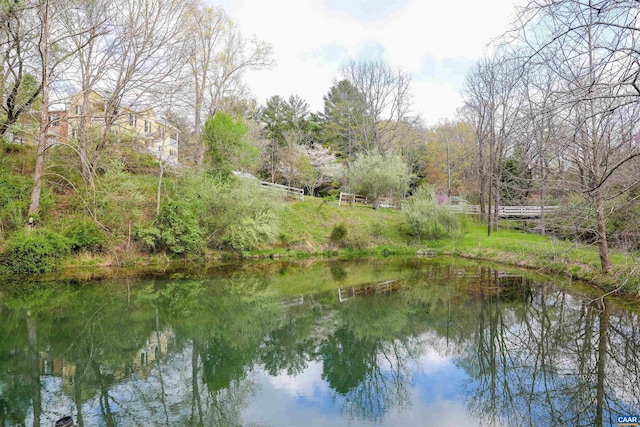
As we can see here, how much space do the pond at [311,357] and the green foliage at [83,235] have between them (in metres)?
3.20

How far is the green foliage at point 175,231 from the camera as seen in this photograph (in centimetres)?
1766

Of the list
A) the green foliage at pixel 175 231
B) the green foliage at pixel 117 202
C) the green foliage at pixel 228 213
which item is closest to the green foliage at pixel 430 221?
the green foliage at pixel 228 213

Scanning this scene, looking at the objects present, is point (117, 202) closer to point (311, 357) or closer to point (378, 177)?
point (311, 357)

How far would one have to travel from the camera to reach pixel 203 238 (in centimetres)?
1936

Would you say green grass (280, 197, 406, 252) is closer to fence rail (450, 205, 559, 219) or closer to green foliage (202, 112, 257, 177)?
green foliage (202, 112, 257, 177)

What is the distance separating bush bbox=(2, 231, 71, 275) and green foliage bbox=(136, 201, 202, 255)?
334cm

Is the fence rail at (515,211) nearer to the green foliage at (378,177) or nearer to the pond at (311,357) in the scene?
the green foliage at (378,177)

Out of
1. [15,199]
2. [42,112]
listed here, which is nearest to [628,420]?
[42,112]

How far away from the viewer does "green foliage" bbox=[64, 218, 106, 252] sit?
15805mm

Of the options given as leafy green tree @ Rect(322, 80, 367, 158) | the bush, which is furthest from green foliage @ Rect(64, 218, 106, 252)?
leafy green tree @ Rect(322, 80, 367, 158)

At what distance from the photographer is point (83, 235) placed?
52.5 feet

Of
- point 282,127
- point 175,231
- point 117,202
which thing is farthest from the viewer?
point 282,127

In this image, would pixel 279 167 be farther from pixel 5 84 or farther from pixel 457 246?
pixel 5 84

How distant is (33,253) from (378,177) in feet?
74.0
